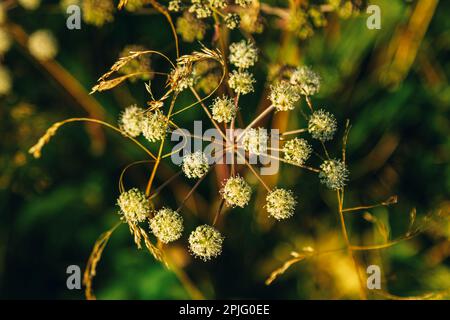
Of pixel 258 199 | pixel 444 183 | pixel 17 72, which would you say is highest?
pixel 17 72

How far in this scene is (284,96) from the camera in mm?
1462

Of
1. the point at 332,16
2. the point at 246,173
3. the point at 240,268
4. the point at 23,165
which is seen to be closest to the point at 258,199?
the point at 246,173

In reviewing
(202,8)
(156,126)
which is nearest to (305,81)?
(202,8)

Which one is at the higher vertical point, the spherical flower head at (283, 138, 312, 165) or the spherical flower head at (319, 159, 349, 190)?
the spherical flower head at (283, 138, 312, 165)

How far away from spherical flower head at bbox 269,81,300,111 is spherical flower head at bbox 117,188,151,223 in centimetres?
59

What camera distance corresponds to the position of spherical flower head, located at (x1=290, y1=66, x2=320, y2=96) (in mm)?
1539

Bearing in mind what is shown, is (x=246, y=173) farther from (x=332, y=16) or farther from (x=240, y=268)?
(x=332, y=16)

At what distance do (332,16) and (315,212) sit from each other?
1.07m

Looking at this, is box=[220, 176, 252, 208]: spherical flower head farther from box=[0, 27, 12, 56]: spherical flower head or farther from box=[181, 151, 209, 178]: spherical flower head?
box=[0, 27, 12, 56]: spherical flower head

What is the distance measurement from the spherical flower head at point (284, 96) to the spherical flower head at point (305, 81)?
0.07 m

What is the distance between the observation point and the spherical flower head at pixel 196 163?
146cm

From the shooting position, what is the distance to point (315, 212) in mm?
2223

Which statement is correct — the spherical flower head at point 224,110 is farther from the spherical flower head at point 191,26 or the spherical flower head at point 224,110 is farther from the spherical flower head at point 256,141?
the spherical flower head at point 191,26

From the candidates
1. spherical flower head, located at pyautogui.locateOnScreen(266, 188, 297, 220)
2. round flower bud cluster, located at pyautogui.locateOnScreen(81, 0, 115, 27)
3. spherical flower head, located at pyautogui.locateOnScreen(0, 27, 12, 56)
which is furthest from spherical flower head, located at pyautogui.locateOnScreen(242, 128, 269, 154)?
spherical flower head, located at pyautogui.locateOnScreen(0, 27, 12, 56)
